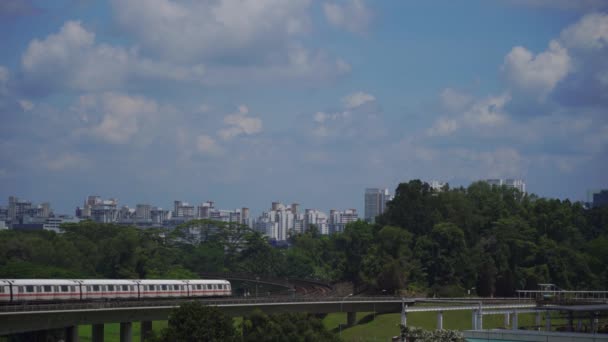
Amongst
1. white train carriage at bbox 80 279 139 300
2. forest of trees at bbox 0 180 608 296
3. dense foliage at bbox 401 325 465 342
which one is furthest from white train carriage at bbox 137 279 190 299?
dense foliage at bbox 401 325 465 342

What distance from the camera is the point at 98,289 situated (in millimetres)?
83188

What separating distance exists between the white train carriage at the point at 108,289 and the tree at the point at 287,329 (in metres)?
19.5

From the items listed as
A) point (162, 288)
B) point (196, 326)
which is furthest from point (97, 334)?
point (196, 326)

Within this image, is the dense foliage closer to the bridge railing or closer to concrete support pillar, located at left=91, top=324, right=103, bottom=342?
the bridge railing

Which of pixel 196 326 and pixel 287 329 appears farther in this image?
pixel 287 329

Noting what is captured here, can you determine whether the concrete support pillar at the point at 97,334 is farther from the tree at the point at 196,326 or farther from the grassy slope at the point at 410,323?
the grassy slope at the point at 410,323

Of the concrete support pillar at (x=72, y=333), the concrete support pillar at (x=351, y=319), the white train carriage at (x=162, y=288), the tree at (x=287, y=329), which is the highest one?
the white train carriage at (x=162, y=288)

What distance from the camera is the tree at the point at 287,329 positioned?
6612cm

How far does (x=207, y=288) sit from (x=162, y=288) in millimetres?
9092

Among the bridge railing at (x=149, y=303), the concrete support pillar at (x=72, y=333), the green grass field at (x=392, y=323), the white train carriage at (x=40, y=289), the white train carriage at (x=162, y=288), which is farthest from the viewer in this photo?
the green grass field at (x=392, y=323)

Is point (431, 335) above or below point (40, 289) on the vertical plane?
below

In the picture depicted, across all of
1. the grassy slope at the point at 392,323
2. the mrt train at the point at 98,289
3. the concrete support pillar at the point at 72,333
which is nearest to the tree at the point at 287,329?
the concrete support pillar at the point at 72,333

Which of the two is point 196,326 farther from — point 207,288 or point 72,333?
point 207,288

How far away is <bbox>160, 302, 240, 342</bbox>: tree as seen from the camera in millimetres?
60750
